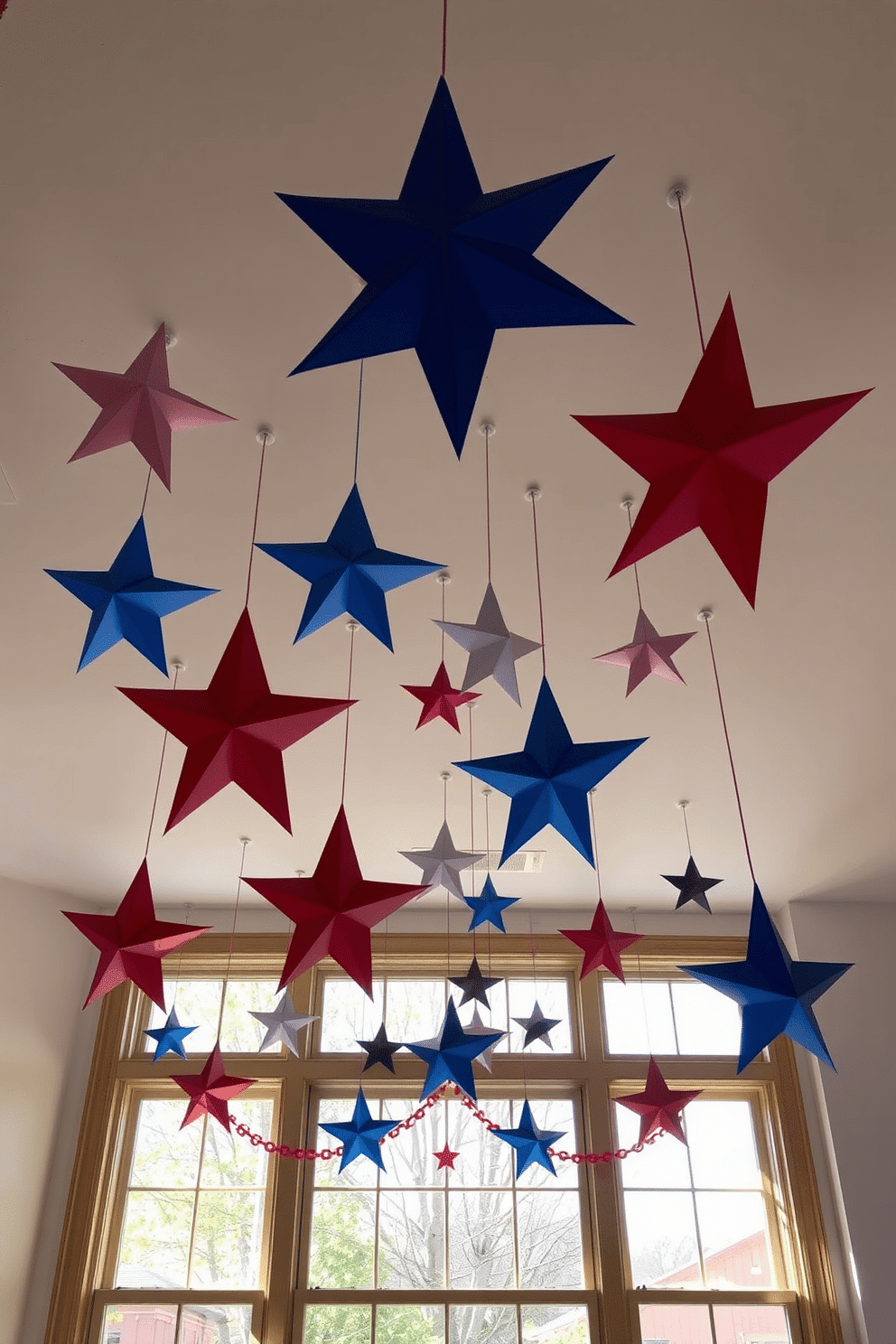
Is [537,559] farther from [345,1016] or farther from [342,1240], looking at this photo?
[342,1240]

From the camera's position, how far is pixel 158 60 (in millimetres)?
1973

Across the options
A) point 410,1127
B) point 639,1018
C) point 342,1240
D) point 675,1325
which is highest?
point 639,1018

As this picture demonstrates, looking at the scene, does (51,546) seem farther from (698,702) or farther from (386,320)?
(698,702)

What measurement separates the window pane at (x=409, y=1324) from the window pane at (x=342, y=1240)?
17 centimetres

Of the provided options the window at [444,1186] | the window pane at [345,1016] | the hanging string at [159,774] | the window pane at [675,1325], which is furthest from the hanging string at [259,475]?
the window pane at [675,1325]

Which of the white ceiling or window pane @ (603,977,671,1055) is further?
window pane @ (603,977,671,1055)

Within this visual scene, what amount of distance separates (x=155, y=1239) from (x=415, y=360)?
4812mm

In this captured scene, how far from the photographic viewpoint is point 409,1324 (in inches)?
196

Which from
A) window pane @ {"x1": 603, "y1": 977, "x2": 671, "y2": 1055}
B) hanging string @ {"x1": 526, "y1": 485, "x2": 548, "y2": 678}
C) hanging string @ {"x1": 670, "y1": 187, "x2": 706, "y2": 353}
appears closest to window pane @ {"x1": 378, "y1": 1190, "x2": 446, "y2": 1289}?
window pane @ {"x1": 603, "y1": 977, "x2": 671, "y2": 1055}

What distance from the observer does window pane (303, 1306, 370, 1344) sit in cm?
496

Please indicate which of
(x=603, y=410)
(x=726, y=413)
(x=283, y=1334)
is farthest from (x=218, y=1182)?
(x=726, y=413)

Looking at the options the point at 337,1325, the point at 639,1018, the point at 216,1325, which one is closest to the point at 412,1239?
the point at 337,1325

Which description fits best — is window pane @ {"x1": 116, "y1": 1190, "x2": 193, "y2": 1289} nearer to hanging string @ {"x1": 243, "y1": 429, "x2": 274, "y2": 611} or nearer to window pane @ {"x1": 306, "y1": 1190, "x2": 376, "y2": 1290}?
window pane @ {"x1": 306, "y1": 1190, "x2": 376, "y2": 1290}

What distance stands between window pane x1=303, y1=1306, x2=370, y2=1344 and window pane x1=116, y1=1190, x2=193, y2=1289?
670mm
